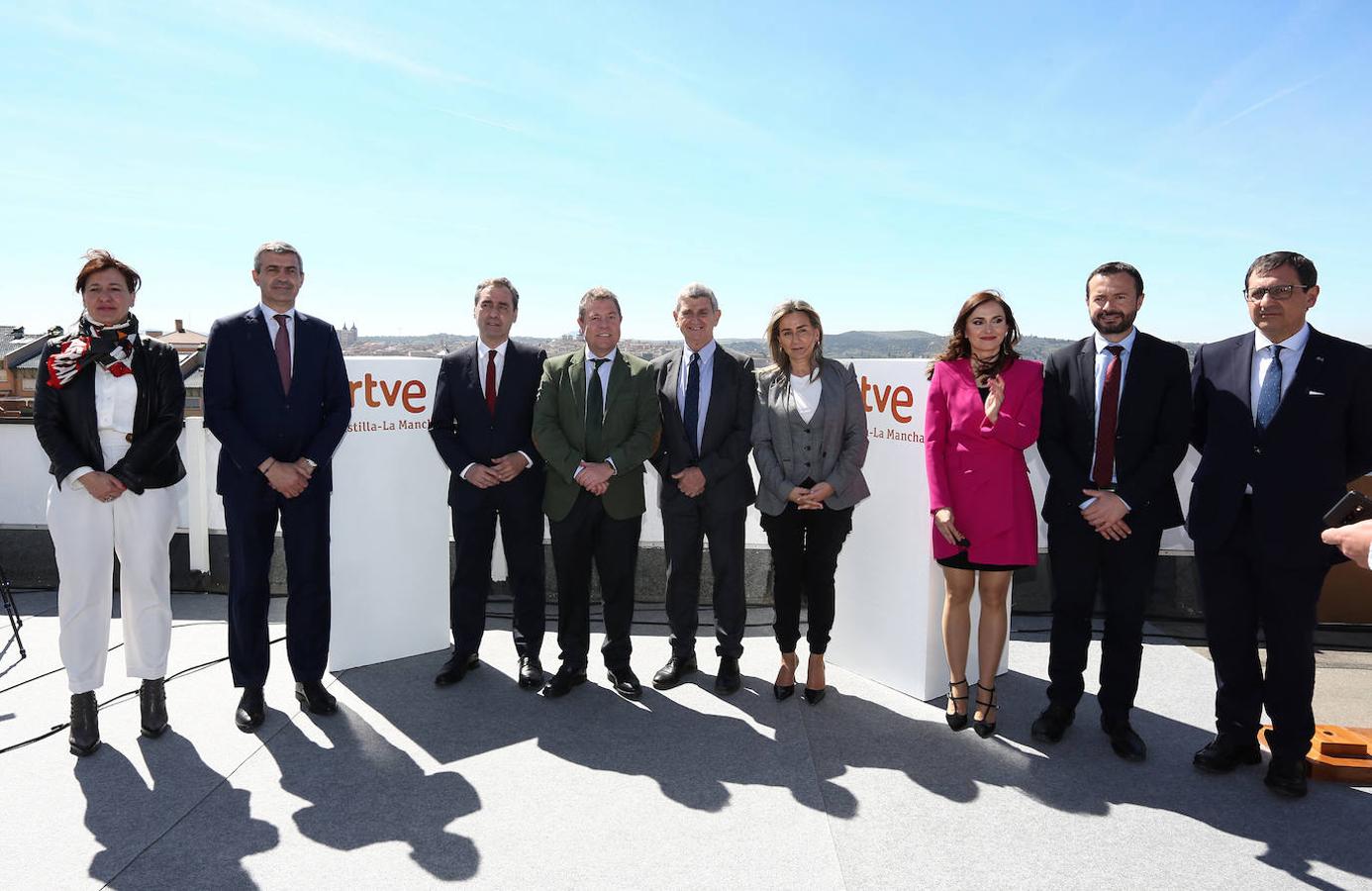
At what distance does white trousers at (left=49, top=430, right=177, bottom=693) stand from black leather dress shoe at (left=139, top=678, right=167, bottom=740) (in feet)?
0.15

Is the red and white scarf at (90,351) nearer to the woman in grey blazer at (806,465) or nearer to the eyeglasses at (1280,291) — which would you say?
the woman in grey blazer at (806,465)

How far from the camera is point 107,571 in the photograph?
3.22m

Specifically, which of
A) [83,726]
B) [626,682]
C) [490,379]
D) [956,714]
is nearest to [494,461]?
[490,379]

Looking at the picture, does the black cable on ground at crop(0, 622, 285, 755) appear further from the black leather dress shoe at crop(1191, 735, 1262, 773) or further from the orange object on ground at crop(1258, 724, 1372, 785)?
the orange object on ground at crop(1258, 724, 1372, 785)

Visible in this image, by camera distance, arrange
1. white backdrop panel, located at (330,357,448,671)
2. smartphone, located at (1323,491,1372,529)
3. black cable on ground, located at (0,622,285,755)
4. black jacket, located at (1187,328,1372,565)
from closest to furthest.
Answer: smartphone, located at (1323,491,1372,529) < black jacket, located at (1187,328,1372,565) < black cable on ground, located at (0,622,285,755) < white backdrop panel, located at (330,357,448,671)

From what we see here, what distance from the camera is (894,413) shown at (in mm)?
3658

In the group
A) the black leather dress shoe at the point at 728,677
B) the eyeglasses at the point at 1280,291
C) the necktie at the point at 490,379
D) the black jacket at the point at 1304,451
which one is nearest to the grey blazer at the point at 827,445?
the black leather dress shoe at the point at 728,677

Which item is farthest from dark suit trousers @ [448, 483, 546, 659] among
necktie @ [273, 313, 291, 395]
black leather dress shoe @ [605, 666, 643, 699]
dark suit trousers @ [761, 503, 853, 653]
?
dark suit trousers @ [761, 503, 853, 653]

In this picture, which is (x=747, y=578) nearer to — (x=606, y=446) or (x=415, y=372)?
(x=606, y=446)

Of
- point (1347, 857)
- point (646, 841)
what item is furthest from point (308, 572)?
point (1347, 857)

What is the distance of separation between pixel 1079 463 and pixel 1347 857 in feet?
4.67

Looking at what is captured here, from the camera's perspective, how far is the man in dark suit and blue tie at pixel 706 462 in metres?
3.56

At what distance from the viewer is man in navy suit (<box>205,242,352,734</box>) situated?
10.8 ft

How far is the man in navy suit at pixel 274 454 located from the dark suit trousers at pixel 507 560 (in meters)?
0.59
